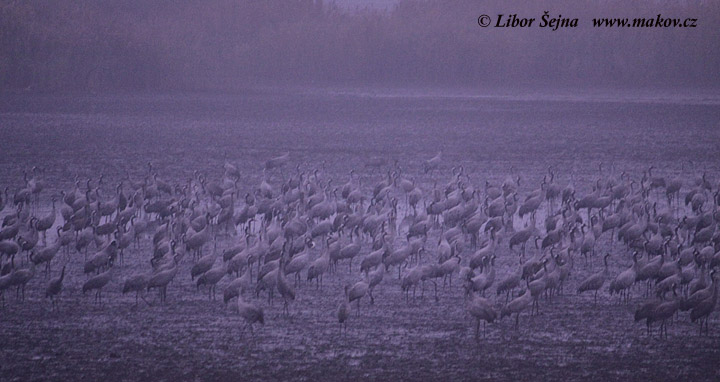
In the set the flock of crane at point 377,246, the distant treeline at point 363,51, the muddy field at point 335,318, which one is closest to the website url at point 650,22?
the distant treeline at point 363,51

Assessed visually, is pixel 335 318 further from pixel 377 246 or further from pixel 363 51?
pixel 363 51

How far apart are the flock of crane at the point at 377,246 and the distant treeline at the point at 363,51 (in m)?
27.5

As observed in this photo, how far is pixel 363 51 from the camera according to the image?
170ft

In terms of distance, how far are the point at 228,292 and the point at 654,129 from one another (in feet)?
66.3

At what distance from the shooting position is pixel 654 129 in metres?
27.2

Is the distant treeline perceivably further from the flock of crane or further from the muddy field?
the flock of crane

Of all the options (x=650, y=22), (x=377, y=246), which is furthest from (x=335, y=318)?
(x=650, y=22)

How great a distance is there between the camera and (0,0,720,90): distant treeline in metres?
41.7

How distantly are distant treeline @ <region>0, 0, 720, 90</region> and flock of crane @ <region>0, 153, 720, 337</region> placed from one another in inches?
1083

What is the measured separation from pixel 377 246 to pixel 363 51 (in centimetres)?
4147

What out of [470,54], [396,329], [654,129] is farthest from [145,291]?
[470,54]

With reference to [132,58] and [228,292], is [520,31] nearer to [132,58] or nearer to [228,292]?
[132,58]

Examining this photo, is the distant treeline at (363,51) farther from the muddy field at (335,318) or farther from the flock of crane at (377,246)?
the flock of crane at (377,246)

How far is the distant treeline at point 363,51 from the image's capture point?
→ 137 ft
